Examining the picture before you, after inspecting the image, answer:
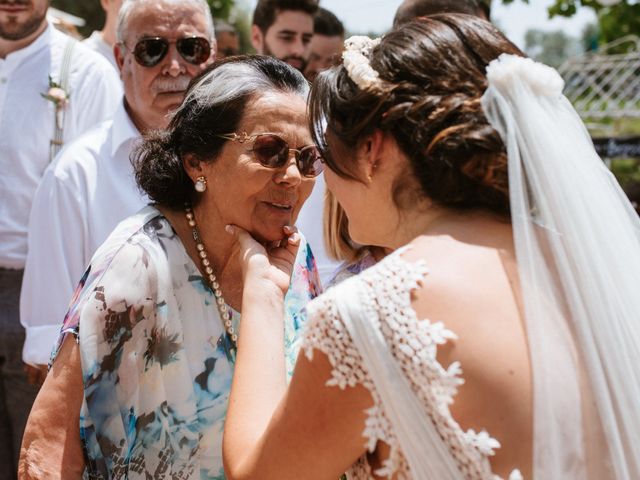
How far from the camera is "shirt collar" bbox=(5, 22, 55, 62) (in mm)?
4746

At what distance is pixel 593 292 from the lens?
1969mm

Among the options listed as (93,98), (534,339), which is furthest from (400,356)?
(93,98)

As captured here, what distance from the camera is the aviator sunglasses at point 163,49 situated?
4.30 meters

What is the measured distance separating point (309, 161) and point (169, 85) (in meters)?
1.63

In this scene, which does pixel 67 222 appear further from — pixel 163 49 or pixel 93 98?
pixel 93 98

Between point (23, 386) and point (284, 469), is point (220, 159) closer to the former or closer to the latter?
point (284, 469)

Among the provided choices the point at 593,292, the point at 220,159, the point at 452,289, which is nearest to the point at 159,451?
the point at 220,159

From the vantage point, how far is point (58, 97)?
15.1 feet

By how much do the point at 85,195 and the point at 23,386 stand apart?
132 cm

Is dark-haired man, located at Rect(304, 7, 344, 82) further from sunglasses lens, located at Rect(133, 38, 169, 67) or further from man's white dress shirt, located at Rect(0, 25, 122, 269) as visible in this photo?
sunglasses lens, located at Rect(133, 38, 169, 67)

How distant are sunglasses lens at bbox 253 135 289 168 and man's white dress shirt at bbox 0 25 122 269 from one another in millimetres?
2159

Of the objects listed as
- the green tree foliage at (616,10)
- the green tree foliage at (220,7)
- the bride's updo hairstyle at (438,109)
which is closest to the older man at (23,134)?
the bride's updo hairstyle at (438,109)

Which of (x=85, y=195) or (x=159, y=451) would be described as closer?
(x=159, y=451)

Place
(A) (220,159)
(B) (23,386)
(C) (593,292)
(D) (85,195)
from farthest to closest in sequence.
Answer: (B) (23,386) < (D) (85,195) < (A) (220,159) < (C) (593,292)
